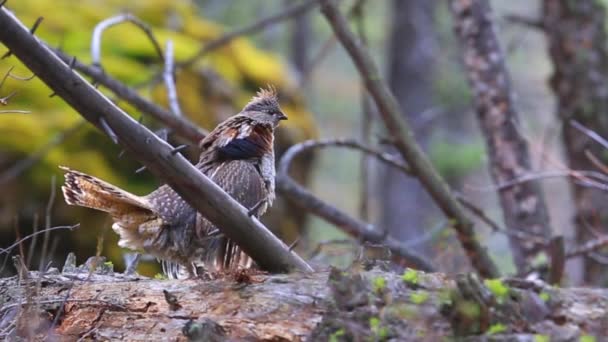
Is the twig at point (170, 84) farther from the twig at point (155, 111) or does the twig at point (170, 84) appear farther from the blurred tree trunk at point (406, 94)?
the blurred tree trunk at point (406, 94)

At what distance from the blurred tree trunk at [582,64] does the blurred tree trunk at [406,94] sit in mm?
6949

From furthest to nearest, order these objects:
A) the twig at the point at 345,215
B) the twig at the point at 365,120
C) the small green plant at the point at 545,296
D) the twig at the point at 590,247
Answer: the twig at the point at 365,120, the twig at the point at 345,215, the twig at the point at 590,247, the small green plant at the point at 545,296

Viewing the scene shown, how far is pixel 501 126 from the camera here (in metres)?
7.53

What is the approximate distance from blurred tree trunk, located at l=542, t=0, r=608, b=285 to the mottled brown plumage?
13.5 ft

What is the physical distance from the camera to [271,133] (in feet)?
17.5

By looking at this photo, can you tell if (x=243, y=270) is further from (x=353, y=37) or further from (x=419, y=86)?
(x=419, y=86)

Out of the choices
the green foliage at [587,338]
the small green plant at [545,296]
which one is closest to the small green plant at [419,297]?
the small green plant at [545,296]

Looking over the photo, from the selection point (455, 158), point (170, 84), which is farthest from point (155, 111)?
point (455, 158)

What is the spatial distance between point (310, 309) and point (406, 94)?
1249 centimetres

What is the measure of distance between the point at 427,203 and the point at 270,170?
37.6 feet

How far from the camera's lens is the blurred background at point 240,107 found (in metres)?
8.23

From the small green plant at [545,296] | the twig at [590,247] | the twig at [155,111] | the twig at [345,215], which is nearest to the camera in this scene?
the small green plant at [545,296]

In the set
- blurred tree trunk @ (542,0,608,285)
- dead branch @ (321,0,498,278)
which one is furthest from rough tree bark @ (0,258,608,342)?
blurred tree trunk @ (542,0,608,285)

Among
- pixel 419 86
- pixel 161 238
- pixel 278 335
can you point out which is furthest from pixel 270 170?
pixel 419 86
